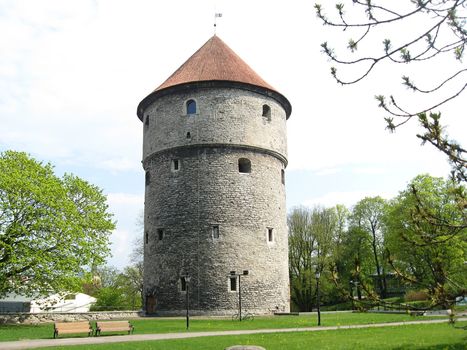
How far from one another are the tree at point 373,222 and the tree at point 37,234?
1019 inches

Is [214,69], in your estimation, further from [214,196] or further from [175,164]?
[214,196]

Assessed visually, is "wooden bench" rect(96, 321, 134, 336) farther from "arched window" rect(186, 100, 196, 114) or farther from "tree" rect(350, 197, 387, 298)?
"tree" rect(350, 197, 387, 298)

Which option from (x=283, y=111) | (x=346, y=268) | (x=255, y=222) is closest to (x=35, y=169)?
(x=255, y=222)

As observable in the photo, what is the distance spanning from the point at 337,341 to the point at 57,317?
14.2m

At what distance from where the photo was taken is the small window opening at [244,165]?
23.7 m

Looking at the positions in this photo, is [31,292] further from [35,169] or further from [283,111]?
[283,111]

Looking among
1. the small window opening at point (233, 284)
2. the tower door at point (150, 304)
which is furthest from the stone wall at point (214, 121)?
the tower door at point (150, 304)

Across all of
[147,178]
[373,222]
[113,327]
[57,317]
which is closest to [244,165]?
[147,178]

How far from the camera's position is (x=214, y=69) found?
24797 millimetres

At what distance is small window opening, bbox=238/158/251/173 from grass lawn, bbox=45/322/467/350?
36.5 feet

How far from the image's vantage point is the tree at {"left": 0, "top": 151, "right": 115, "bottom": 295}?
18.6 m

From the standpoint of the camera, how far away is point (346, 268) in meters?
37.4

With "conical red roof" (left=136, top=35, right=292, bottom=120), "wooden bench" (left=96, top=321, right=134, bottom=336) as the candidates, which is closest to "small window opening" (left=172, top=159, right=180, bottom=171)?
"conical red roof" (left=136, top=35, right=292, bottom=120)

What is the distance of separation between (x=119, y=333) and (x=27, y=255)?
533 centimetres
